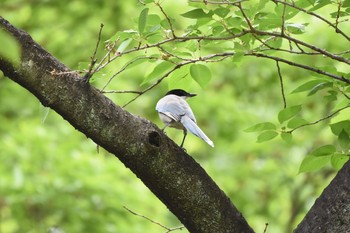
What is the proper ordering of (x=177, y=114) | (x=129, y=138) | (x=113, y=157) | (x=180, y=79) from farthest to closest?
(x=113, y=157), (x=177, y=114), (x=180, y=79), (x=129, y=138)

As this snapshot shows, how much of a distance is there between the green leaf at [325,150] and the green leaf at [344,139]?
0.13 ft

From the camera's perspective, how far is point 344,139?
288 cm

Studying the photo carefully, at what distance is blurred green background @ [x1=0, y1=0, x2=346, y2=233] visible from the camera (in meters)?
7.57

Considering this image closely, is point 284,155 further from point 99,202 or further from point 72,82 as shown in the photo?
point 72,82


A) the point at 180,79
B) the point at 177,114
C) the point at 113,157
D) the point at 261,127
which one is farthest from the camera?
the point at 113,157

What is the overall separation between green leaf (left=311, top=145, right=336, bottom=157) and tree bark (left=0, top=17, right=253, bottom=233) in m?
0.43

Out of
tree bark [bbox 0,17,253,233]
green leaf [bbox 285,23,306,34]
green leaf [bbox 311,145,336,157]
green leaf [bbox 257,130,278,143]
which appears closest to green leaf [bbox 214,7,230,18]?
green leaf [bbox 285,23,306,34]

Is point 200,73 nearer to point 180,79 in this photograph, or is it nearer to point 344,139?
point 180,79

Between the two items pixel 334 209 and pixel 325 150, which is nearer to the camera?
pixel 334 209

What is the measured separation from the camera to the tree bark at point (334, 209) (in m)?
2.71

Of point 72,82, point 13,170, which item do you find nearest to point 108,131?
point 72,82

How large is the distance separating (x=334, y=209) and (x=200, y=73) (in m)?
0.80

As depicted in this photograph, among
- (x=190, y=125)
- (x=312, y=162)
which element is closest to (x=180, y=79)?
(x=312, y=162)

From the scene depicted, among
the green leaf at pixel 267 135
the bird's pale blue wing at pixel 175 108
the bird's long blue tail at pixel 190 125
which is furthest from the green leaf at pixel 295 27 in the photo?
the bird's pale blue wing at pixel 175 108
